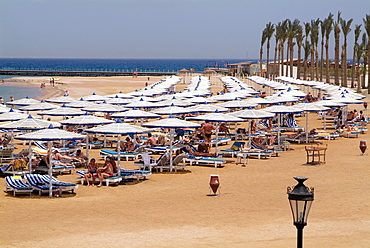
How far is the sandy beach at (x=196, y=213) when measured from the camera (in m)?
10.3

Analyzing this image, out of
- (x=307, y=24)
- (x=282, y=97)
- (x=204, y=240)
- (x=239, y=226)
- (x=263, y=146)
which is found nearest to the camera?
(x=204, y=240)

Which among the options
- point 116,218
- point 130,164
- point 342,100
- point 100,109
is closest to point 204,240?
point 116,218

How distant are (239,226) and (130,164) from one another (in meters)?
9.22

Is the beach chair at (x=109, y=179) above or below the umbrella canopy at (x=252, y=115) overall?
below

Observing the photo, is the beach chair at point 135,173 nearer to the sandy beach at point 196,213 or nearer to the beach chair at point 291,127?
the sandy beach at point 196,213

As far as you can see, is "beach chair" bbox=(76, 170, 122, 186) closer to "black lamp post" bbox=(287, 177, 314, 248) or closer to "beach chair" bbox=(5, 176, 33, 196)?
"beach chair" bbox=(5, 176, 33, 196)

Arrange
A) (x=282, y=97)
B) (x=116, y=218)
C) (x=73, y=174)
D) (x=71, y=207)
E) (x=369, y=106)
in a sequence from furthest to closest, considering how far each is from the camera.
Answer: (x=369, y=106)
(x=282, y=97)
(x=73, y=174)
(x=71, y=207)
(x=116, y=218)

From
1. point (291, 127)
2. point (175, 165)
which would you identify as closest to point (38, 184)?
point (175, 165)

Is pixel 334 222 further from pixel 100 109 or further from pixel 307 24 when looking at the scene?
pixel 307 24

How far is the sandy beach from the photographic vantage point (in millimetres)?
10328

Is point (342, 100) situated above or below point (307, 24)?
below

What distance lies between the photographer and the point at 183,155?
1914 cm

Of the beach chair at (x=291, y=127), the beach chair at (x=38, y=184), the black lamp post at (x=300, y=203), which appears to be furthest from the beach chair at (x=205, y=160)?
the black lamp post at (x=300, y=203)

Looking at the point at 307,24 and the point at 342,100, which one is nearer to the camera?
the point at 342,100
